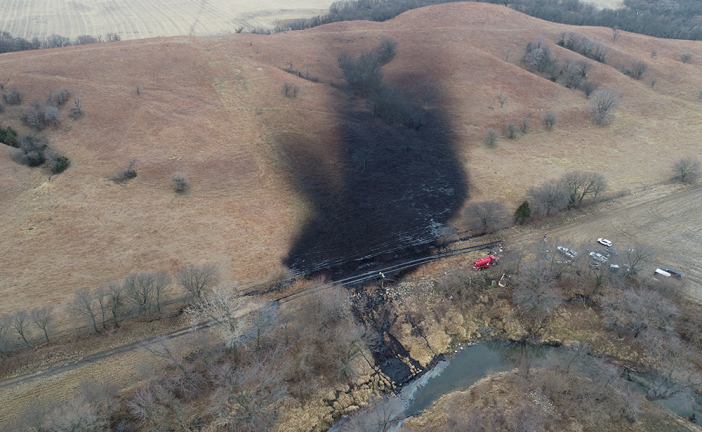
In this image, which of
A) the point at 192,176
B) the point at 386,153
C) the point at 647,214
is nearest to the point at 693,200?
the point at 647,214

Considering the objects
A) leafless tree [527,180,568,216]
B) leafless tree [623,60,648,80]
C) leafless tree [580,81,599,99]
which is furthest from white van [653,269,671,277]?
leafless tree [623,60,648,80]

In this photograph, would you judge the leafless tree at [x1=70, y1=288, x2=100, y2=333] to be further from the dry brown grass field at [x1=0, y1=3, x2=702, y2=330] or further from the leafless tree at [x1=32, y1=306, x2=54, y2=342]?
the dry brown grass field at [x1=0, y1=3, x2=702, y2=330]

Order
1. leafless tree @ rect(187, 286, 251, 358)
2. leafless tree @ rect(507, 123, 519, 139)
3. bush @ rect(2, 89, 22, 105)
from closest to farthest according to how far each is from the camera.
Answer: leafless tree @ rect(187, 286, 251, 358) < bush @ rect(2, 89, 22, 105) < leafless tree @ rect(507, 123, 519, 139)

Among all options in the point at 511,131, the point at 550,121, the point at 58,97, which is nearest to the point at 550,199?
the point at 511,131

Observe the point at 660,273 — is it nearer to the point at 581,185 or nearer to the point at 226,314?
the point at 581,185

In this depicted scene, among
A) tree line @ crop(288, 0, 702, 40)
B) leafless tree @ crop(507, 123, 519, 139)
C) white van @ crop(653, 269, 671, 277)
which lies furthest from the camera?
tree line @ crop(288, 0, 702, 40)

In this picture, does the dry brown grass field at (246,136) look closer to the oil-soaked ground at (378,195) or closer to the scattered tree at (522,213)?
the oil-soaked ground at (378,195)

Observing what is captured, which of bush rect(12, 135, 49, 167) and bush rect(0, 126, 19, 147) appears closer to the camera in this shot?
bush rect(12, 135, 49, 167)
